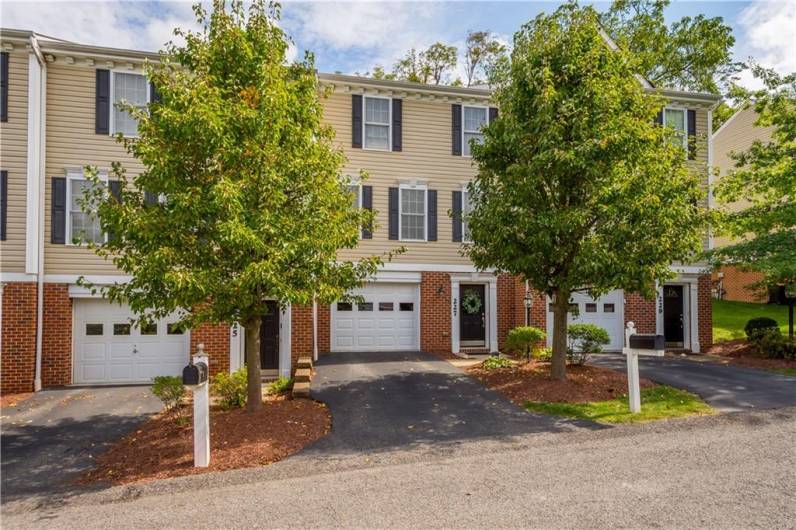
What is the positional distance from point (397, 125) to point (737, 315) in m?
17.6

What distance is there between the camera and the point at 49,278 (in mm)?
11656

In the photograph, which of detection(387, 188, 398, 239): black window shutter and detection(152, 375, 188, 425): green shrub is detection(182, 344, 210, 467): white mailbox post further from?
detection(387, 188, 398, 239): black window shutter

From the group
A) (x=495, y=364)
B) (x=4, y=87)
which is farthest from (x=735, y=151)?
(x=4, y=87)

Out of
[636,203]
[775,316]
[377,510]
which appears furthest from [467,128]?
[775,316]

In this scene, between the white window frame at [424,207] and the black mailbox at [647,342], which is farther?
the white window frame at [424,207]

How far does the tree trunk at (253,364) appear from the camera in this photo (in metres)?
8.21

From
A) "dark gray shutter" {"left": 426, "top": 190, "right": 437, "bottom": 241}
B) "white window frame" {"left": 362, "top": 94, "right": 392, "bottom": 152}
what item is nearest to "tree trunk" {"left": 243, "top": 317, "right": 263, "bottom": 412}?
"dark gray shutter" {"left": 426, "top": 190, "right": 437, "bottom": 241}

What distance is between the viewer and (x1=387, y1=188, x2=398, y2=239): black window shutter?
1402 cm

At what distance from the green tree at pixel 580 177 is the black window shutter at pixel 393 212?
14.3ft

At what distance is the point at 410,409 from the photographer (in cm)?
859

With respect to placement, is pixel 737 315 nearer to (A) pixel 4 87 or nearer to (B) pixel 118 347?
(B) pixel 118 347

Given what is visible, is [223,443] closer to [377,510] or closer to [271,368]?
[377,510]

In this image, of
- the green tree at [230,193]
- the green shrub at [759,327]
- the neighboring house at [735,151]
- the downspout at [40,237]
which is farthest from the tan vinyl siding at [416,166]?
the neighboring house at [735,151]

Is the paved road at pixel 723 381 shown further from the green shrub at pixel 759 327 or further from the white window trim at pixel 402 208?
the white window trim at pixel 402 208
